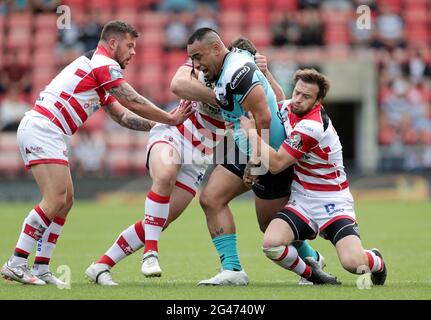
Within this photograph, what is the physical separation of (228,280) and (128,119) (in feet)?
5.75

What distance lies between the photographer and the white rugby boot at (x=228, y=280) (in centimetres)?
822

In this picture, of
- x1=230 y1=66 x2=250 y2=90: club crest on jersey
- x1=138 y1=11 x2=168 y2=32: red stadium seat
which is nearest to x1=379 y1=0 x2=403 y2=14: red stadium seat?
x1=138 y1=11 x2=168 y2=32: red stadium seat

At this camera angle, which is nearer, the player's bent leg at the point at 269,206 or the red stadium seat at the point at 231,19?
the player's bent leg at the point at 269,206

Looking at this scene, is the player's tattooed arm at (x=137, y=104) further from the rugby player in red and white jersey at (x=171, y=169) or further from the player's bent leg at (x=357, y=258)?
the player's bent leg at (x=357, y=258)

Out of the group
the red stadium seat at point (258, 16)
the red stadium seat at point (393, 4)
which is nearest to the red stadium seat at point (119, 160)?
the red stadium seat at point (258, 16)

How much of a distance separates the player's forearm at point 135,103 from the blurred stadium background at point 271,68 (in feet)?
29.7

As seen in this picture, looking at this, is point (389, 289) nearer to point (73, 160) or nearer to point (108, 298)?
point (108, 298)

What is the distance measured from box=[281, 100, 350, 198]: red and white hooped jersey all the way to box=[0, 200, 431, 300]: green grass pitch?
84 cm

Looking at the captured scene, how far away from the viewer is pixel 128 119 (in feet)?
29.0

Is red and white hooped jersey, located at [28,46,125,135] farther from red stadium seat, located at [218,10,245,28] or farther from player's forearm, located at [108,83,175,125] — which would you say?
red stadium seat, located at [218,10,245,28]

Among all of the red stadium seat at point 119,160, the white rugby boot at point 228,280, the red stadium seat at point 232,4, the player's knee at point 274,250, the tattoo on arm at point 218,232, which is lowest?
the red stadium seat at point 119,160

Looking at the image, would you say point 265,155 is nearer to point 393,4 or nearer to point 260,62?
point 260,62

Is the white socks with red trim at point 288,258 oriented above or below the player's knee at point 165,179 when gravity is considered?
below
